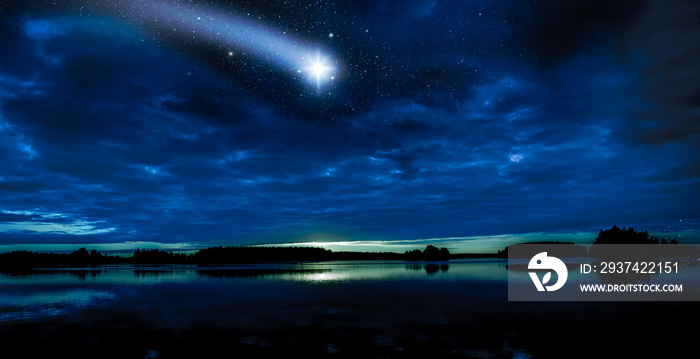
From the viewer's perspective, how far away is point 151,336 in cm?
A: 2808

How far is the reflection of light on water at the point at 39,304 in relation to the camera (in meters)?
38.1

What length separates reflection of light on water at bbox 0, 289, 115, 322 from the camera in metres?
38.1

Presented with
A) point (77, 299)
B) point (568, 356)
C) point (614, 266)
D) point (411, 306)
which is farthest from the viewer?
point (614, 266)

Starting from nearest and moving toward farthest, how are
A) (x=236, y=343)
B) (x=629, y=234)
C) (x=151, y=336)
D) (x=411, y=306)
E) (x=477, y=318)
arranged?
(x=236, y=343) → (x=151, y=336) → (x=477, y=318) → (x=411, y=306) → (x=629, y=234)

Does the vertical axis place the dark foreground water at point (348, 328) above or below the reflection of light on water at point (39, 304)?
above

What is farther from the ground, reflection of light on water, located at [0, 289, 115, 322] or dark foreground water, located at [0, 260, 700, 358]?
dark foreground water, located at [0, 260, 700, 358]

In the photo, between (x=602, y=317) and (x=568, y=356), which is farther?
(x=602, y=317)

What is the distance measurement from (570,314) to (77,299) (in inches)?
2107

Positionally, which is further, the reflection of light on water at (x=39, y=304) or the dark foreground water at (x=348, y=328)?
the reflection of light on water at (x=39, y=304)

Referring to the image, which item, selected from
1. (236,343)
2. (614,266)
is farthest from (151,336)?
(614,266)

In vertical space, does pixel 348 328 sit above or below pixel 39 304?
above

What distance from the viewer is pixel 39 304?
45094 mm

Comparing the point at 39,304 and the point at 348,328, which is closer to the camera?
the point at 348,328

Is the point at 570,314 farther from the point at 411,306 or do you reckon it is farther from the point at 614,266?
the point at 614,266
